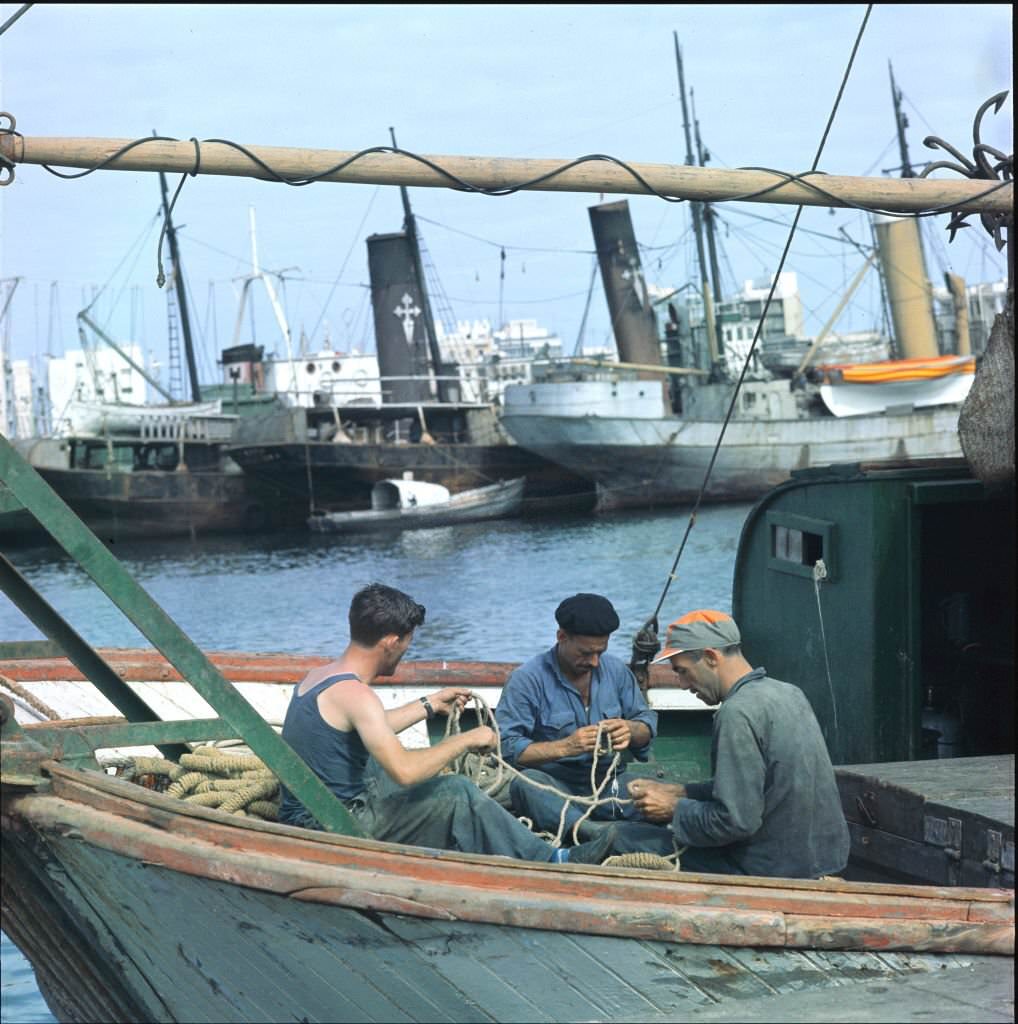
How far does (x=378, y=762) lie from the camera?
15.2 ft

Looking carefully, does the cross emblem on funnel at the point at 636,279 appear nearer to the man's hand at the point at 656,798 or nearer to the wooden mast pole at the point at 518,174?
the wooden mast pole at the point at 518,174

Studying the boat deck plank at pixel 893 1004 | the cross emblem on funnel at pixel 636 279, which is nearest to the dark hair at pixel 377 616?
the boat deck plank at pixel 893 1004

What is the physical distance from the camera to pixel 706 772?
7.91 metres

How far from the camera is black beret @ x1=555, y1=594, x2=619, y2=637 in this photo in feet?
18.1

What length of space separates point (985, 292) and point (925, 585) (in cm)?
6306

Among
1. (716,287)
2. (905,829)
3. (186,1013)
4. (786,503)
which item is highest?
(716,287)

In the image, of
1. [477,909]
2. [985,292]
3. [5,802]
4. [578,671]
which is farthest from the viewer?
[985,292]

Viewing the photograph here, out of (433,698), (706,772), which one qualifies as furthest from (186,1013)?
(706,772)

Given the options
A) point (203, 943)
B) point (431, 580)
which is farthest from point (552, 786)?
point (431, 580)

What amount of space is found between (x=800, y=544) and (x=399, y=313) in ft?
150

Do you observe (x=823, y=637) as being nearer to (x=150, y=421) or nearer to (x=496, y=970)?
(x=496, y=970)

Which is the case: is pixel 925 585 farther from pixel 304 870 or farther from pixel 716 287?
pixel 716 287

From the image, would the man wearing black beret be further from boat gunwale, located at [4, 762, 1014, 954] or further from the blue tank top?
boat gunwale, located at [4, 762, 1014, 954]

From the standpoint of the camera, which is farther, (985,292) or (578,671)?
(985,292)
